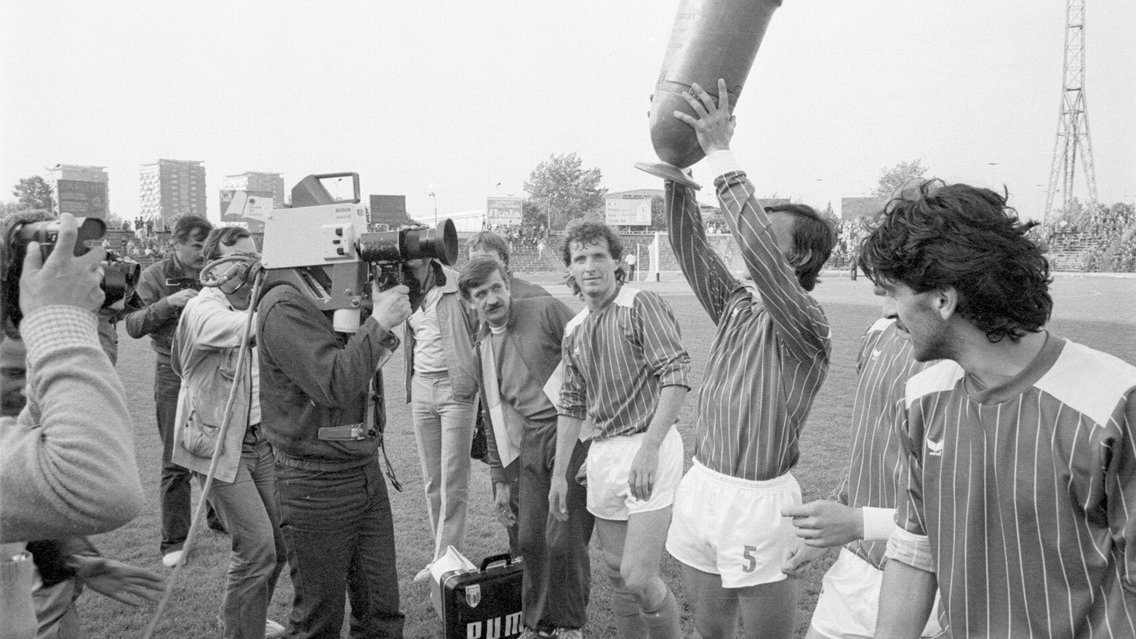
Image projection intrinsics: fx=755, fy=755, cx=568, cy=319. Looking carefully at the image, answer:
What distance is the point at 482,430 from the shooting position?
5055mm

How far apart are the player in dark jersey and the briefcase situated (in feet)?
8.51

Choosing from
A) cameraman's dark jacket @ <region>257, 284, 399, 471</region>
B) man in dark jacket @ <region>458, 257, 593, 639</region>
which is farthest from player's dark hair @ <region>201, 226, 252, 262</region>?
cameraman's dark jacket @ <region>257, 284, 399, 471</region>

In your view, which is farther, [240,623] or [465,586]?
[465,586]

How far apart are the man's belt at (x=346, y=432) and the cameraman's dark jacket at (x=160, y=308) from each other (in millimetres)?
2846

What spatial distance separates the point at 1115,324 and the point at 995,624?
18241 millimetres

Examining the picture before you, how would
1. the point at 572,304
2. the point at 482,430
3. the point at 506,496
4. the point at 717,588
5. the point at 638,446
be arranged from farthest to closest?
the point at 572,304 < the point at 482,430 < the point at 506,496 < the point at 638,446 < the point at 717,588

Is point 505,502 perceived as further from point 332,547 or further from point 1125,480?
point 1125,480

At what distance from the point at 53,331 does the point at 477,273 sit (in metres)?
2.66

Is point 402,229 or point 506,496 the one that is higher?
point 402,229

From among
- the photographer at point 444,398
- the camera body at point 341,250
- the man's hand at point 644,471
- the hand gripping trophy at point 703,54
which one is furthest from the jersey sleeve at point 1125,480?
the photographer at point 444,398

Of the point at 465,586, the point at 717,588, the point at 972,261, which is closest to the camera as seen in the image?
the point at 972,261

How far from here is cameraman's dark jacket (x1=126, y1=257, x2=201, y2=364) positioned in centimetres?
532

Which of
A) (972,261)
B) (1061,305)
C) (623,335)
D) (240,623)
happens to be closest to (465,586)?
(240,623)

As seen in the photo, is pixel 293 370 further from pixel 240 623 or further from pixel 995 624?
Answer: pixel 995 624
